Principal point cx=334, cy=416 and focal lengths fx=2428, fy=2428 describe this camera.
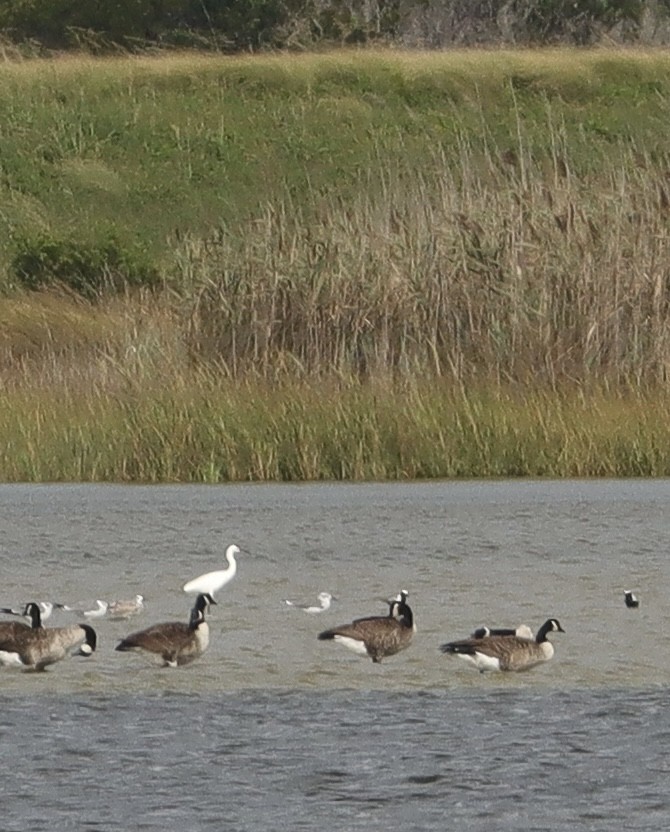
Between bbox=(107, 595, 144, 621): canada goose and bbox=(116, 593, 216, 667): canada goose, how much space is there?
856 millimetres

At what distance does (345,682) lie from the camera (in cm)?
672

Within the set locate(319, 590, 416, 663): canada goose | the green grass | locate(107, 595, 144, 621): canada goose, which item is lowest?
the green grass

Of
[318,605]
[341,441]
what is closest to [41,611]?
[318,605]

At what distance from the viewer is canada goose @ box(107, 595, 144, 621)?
7.74m

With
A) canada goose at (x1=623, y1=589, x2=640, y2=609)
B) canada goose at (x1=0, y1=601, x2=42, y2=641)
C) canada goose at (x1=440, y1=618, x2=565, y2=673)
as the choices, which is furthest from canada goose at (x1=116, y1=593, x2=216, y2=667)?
canada goose at (x1=623, y1=589, x2=640, y2=609)

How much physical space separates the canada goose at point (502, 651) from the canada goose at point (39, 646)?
3.47 ft

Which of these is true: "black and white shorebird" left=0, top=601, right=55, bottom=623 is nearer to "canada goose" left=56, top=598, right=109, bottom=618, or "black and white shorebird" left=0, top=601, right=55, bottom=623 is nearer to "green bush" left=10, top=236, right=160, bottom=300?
"canada goose" left=56, top=598, right=109, bottom=618

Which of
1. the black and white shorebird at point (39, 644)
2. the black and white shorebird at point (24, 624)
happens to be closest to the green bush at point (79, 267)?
the black and white shorebird at point (24, 624)

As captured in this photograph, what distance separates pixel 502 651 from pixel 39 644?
1.29 metres

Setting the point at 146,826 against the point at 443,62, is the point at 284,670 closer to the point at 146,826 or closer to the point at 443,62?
the point at 146,826

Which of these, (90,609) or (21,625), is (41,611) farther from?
(90,609)

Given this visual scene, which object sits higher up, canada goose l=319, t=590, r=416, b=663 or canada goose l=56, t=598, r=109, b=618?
canada goose l=319, t=590, r=416, b=663

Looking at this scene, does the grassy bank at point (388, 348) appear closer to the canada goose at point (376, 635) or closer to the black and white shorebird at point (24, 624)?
the black and white shorebird at point (24, 624)

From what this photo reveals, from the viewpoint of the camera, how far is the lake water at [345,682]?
Result: 517cm
